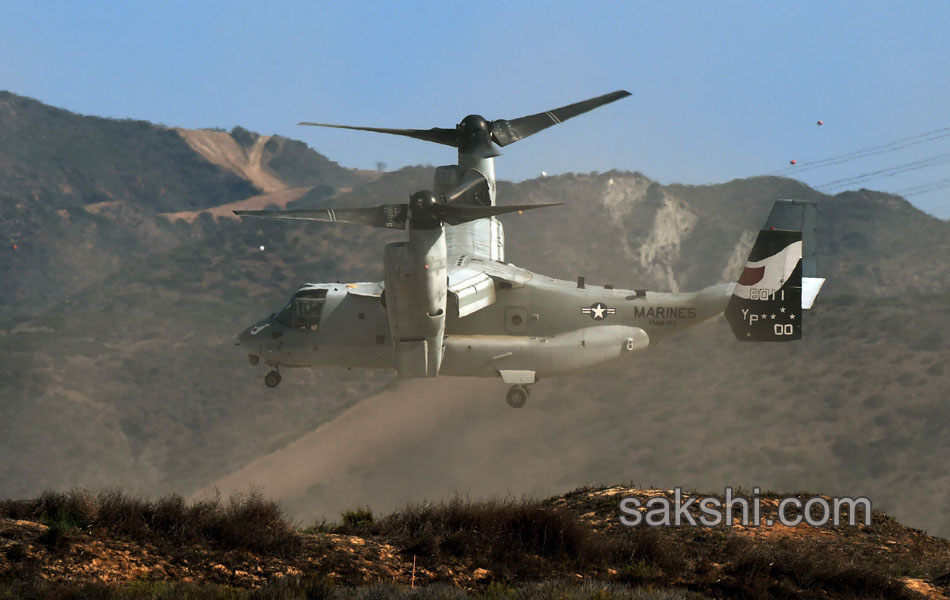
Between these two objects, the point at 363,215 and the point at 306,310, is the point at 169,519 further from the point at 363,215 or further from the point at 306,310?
the point at 306,310

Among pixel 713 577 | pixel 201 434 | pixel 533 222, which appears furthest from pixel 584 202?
pixel 713 577

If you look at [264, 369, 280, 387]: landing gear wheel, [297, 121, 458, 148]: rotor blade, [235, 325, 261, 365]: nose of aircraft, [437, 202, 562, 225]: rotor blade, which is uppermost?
[297, 121, 458, 148]: rotor blade

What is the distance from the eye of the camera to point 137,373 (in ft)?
323

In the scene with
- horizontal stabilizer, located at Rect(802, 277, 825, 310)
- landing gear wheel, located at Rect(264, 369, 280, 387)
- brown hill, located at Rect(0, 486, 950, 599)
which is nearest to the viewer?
brown hill, located at Rect(0, 486, 950, 599)

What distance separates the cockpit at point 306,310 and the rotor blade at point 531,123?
31.9 ft

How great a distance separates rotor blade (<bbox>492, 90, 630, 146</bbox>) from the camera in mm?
47000

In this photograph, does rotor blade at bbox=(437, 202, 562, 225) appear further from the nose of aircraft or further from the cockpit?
the nose of aircraft

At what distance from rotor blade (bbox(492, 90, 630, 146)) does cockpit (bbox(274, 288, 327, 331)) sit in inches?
383

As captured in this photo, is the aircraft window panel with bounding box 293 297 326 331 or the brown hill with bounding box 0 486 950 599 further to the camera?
the aircraft window panel with bounding box 293 297 326 331

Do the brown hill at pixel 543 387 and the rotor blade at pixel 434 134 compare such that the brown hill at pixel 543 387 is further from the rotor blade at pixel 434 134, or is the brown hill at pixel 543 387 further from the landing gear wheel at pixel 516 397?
the rotor blade at pixel 434 134

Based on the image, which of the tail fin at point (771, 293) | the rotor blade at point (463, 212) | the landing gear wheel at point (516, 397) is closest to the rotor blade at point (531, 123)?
the tail fin at point (771, 293)

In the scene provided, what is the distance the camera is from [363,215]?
36781mm

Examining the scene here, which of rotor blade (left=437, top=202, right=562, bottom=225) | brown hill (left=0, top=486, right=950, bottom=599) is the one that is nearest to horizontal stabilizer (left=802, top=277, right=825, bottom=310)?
rotor blade (left=437, top=202, right=562, bottom=225)

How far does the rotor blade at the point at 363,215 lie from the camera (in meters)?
35.8
